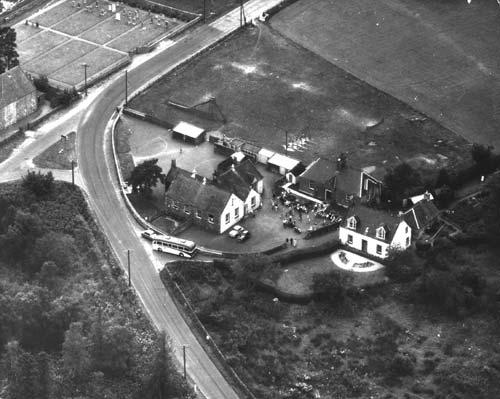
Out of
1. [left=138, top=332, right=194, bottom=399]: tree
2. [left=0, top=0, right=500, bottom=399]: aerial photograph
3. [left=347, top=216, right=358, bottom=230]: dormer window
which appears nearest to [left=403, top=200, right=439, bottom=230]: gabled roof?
[left=0, top=0, right=500, bottom=399]: aerial photograph

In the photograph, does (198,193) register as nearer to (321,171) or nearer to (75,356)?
(321,171)

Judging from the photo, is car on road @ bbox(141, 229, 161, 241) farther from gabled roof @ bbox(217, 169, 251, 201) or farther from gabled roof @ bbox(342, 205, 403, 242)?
gabled roof @ bbox(342, 205, 403, 242)

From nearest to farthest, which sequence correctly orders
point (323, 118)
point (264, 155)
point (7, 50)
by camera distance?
point (264, 155), point (323, 118), point (7, 50)

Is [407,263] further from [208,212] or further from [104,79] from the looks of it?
[104,79]

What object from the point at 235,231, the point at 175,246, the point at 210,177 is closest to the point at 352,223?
the point at 235,231

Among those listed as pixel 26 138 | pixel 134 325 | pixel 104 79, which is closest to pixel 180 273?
pixel 134 325

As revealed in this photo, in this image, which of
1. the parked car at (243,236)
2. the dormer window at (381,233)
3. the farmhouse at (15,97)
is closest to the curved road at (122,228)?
the farmhouse at (15,97)

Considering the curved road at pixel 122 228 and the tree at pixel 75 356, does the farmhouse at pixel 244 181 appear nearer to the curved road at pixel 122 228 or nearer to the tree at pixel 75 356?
the curved road at pixel 122 228
